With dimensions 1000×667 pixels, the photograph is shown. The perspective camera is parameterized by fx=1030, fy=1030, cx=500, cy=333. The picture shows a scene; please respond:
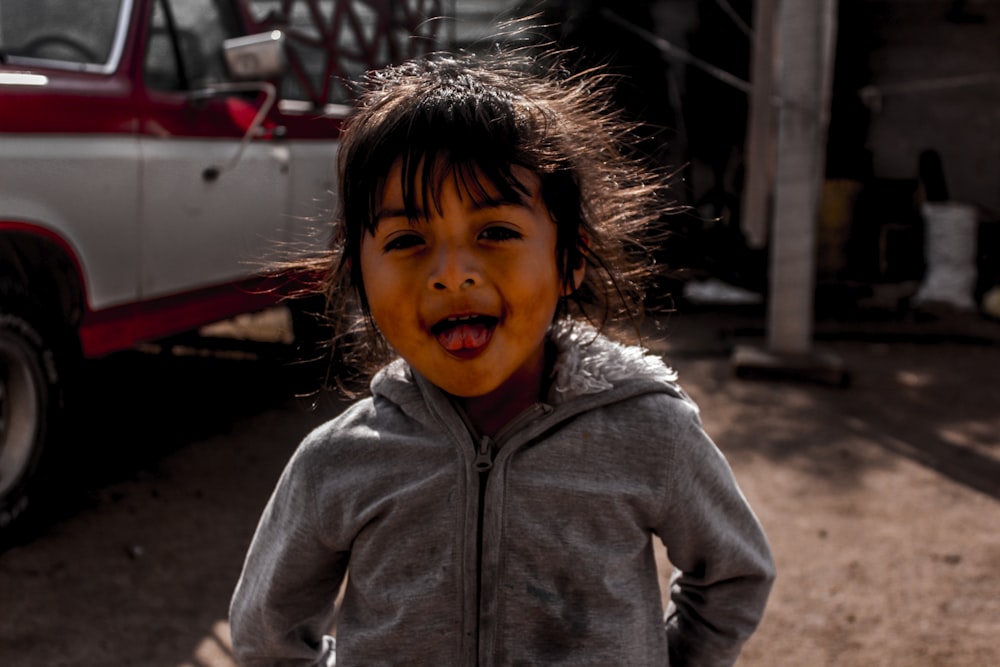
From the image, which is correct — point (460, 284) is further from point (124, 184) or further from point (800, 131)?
point (800, 131)

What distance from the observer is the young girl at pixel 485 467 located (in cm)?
145

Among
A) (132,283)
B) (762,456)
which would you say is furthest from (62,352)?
(762,456)

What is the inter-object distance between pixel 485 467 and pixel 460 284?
273mm

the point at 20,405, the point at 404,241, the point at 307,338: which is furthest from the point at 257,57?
the point at 404,241

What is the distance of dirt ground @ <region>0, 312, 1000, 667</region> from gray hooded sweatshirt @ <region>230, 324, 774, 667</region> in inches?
46.6

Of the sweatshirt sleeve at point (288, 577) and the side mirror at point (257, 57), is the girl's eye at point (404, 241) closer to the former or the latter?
the sweatshirt sleeve at point (288, 577)

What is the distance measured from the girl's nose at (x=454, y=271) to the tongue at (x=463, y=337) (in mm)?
64

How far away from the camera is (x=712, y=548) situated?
Result: 4.91ft

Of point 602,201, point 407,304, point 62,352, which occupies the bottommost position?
point 62,352

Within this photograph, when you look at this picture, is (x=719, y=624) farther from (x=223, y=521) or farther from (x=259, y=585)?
(x=223, y=521)

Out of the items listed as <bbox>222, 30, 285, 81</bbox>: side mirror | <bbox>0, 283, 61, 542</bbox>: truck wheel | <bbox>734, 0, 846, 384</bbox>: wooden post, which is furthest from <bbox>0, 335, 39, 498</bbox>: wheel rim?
<bbox>734, 0, 846, 384</bbox>: wooden post

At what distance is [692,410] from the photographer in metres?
1.56

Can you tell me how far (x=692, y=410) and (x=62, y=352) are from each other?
98.1 inches

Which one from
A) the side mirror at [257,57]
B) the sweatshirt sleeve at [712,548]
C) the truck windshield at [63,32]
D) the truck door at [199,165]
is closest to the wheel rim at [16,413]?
the truck door at [199,165]
